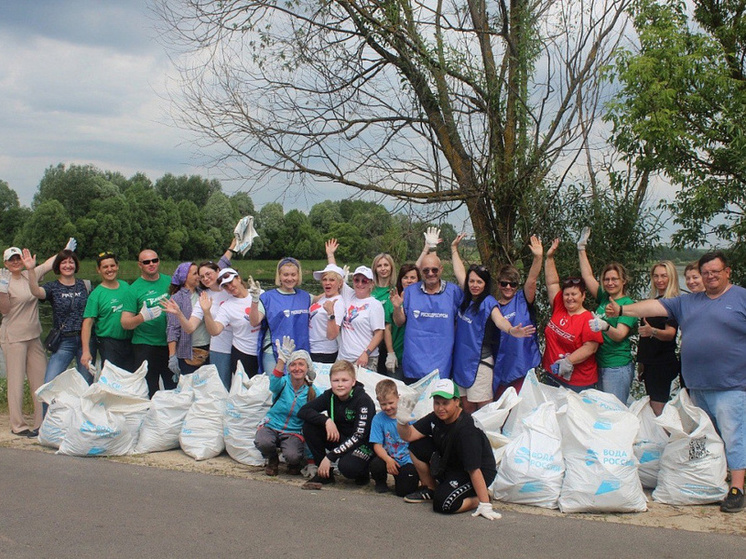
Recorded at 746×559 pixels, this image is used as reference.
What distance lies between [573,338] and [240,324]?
2781 millimetres

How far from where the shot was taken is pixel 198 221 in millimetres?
25312

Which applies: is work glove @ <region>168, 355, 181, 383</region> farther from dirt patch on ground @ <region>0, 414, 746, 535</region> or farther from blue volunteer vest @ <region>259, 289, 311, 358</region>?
blue volunteer vest @ <region>259, 289, 311, 358</region>

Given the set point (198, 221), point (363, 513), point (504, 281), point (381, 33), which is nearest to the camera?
point (363, 513)

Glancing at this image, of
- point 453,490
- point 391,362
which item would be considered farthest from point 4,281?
point 453,490

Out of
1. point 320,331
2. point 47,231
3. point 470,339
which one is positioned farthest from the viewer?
point 47,231

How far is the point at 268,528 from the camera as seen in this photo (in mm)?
4184

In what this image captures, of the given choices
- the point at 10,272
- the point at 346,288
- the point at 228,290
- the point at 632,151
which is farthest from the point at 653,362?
the point at 10,272

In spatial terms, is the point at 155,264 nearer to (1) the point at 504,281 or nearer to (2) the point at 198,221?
(1) the point at 504,281

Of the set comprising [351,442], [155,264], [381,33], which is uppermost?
[381,33]

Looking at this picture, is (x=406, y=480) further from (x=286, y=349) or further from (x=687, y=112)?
(x=687, y=112)

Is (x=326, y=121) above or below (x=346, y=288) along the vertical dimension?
above

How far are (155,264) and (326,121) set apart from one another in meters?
2.79

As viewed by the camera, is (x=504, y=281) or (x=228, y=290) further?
(x=228, y=290)

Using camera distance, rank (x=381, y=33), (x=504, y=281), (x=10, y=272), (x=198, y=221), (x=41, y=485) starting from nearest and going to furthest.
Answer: (x=41, y=485)
(x=504, y=281)
(x=10, y=272)
(x=381, y=33)
(x=198, y=221)
